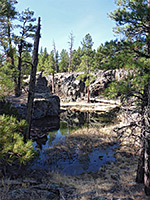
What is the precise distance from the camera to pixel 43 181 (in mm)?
6035

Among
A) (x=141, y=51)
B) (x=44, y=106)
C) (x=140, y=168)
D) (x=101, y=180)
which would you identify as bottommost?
(x=101, y=180)

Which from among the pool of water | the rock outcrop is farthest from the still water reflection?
the rock outcrop

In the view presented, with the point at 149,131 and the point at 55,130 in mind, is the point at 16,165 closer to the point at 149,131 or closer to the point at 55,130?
the point at 149,131

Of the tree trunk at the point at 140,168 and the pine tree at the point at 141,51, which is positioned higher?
the pine tree at the point at 141,51

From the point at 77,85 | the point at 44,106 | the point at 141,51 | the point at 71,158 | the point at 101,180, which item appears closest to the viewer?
the point at 141,51

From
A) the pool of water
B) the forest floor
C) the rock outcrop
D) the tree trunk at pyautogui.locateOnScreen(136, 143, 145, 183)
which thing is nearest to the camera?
the forest floor

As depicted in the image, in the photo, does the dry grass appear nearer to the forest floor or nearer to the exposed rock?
the forest floor

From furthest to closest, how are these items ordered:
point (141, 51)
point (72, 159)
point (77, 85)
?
point (77, 85), point (72, 159), point (141, 51)

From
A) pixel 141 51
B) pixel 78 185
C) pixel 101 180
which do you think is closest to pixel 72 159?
pixel 101 180

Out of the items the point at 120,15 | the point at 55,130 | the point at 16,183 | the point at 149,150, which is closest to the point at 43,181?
the point at 16,183

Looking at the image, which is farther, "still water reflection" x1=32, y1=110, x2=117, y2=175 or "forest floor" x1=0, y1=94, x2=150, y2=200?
"still water reflection" x1=32, y1=110, x2=117, y2=175

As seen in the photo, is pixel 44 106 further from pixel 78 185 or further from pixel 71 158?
pixel 78 185

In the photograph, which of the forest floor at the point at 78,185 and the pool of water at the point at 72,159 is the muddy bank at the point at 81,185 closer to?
the forest floor at the point at 78,185

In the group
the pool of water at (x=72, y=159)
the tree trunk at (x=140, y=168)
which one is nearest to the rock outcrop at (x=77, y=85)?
the pool of water at (x=72, y=159)
